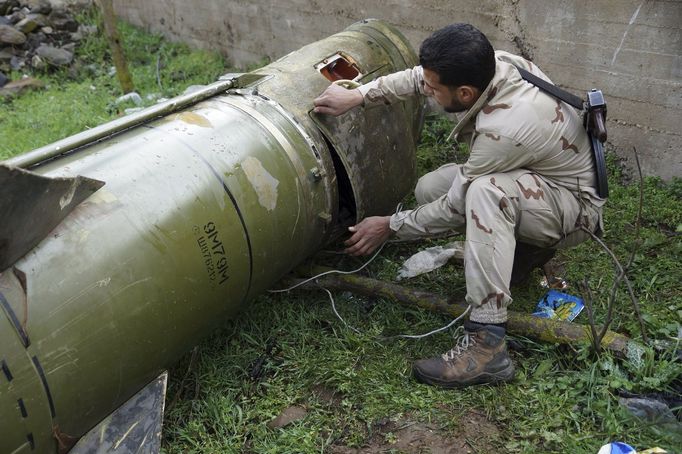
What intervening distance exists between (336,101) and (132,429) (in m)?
A: 1.67

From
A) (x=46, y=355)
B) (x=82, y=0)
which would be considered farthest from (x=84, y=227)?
(x=82, y=0)

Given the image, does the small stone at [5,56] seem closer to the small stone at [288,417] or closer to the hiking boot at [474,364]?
the small stone at [288,417]

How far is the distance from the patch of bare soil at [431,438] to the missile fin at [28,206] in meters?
1.32

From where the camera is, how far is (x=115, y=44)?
5.64 metres

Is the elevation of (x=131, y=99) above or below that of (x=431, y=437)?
above

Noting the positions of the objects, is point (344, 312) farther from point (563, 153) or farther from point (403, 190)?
point (563, 153)

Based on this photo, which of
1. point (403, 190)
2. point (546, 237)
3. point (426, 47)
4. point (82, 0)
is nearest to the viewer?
point (426, 47)

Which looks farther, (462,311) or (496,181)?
(462,311)

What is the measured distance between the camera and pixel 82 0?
7.71 meters

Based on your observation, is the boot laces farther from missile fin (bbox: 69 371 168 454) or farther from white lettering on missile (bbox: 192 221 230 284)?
missile fin (bbox: 69 371 168 454)

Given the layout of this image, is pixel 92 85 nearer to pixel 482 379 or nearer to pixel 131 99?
pixel 131 99

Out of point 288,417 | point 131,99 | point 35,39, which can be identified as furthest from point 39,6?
point 288,417

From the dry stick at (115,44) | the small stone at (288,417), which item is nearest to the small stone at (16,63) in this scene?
the dry stick at (115,44)

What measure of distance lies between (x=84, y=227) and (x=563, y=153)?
6.39 feet
